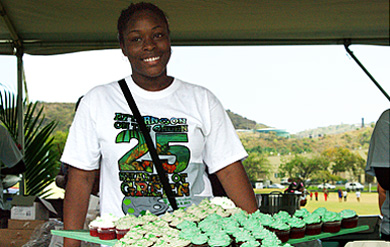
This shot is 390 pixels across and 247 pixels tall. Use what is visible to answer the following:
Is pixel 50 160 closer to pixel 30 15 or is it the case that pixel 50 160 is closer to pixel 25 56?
pixel 25 56

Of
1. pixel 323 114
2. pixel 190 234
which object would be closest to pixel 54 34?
pixel 190 234

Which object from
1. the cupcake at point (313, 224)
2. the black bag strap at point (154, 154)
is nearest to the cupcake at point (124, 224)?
the black bag strap at point (154, 154)

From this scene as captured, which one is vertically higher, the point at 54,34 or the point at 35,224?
the point at 54,34

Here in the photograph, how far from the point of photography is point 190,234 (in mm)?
1498

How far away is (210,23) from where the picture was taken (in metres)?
4.87

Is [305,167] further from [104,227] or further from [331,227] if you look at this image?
[104,227]

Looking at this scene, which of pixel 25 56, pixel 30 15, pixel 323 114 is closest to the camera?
pixel 30 15

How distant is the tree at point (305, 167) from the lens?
25.1ft

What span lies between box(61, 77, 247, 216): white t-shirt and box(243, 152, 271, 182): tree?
16.5 feet

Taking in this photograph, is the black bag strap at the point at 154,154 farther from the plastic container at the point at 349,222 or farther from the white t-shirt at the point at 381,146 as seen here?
the white t-shirt at the point at 381,146

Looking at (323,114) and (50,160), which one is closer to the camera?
(50,160)

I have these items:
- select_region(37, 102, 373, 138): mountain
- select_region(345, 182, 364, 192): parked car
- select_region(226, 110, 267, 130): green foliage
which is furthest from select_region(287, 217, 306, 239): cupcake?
select_region(345, 182, 364, 192): parked car

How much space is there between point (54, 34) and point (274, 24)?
218 centimetres

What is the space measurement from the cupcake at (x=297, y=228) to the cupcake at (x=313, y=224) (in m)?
0.04
